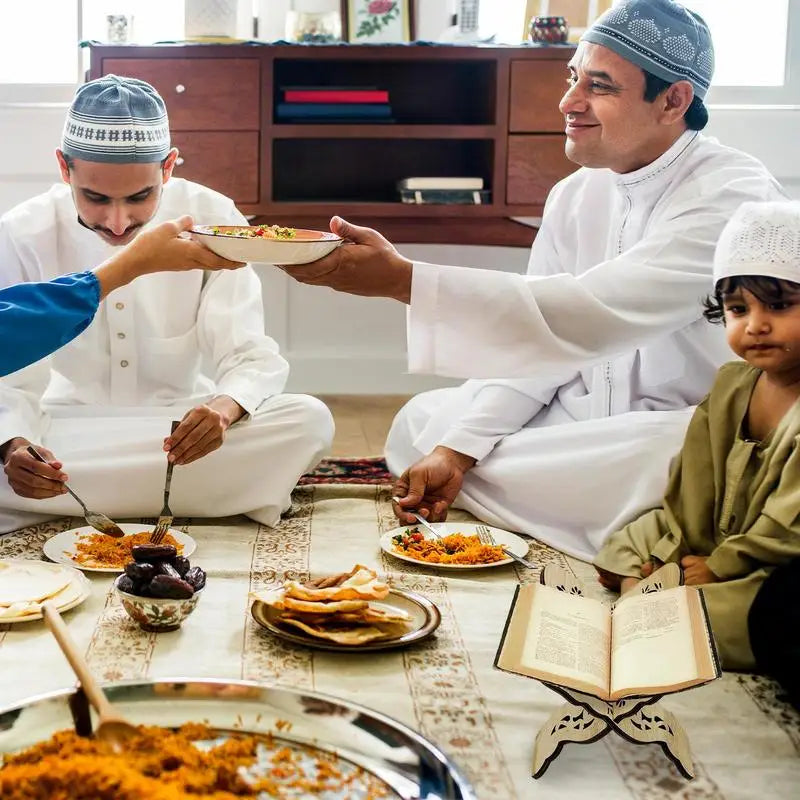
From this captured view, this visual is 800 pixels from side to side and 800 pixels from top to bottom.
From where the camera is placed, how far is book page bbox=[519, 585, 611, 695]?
1.58 metres

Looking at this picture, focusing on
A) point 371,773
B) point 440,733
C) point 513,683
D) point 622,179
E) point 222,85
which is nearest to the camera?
point 371,773

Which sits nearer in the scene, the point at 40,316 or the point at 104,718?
the point at 104,718

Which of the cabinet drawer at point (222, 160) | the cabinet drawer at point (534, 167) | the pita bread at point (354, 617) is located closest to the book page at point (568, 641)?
the pita bread at point (354, 617)

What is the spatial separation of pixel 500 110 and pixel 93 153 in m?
2.12

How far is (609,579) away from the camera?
2.46 metres

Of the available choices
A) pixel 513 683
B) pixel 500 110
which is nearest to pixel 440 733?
pixel 513 683

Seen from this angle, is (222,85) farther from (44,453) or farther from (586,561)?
(586,561)

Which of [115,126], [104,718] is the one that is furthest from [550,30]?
[104,718]

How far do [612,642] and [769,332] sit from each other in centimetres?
73

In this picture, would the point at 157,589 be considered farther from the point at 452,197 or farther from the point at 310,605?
the point at 452,197

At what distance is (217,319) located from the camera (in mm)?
3121

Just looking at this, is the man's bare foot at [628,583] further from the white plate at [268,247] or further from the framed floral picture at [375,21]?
the framed floral picture at [375,21]

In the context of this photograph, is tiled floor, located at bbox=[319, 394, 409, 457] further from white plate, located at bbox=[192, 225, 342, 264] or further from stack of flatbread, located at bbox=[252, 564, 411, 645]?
stack of flatbread, located at bbox=[252, 564, 411, 645]

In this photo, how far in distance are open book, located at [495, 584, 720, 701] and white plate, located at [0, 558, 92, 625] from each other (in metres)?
0.90
